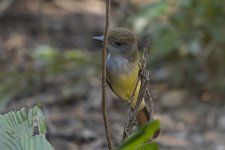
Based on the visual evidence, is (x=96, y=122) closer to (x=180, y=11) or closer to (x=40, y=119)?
(x=180, y=11)

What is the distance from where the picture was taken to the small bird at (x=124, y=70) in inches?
116

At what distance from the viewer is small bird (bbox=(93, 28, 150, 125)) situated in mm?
2938

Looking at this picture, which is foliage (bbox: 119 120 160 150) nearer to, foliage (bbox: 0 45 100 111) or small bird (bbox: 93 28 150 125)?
small bird (bbox: 93 28 150 125)

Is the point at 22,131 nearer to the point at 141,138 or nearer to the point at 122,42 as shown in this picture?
the point at 141,138

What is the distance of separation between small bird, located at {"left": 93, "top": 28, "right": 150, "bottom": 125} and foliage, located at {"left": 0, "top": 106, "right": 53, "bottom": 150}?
682 mm

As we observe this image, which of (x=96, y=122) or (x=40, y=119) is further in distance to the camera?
(x=96, y=122)

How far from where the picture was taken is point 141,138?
196cm

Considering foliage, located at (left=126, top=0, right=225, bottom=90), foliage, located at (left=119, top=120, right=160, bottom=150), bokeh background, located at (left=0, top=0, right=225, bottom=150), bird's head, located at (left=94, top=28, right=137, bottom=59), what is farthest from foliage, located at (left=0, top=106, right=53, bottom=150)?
foliage, located at (left=126, top=0, right=225, bottom=90)

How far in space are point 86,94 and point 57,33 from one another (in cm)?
160

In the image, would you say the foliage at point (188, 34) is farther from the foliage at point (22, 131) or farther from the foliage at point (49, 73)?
the foliage at point (22, 131)

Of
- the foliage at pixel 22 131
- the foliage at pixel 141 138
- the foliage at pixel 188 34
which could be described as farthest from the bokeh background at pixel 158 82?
the foliage at pixel 141 138

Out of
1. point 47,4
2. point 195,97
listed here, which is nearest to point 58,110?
point 195,97

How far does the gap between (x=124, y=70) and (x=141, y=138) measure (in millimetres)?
1187

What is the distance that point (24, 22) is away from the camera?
7211mm
